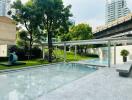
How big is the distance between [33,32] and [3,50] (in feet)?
16.4

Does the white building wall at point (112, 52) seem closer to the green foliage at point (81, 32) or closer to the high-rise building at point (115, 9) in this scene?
the green foliage at point (81, 32)

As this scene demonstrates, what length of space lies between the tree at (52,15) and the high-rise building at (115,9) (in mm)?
42707

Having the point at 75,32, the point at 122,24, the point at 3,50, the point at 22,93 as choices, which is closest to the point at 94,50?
the point at 75,32

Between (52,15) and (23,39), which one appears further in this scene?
(23,39)

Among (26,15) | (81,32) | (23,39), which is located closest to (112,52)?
(26,15)

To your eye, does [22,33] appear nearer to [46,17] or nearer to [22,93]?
[46,17]

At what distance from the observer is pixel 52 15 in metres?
23.6

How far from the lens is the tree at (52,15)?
76.2 ft

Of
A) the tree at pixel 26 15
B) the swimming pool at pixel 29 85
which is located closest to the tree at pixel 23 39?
the tree at pixel 26 15

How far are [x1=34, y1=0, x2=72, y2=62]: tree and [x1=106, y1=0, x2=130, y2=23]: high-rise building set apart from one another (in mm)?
42707

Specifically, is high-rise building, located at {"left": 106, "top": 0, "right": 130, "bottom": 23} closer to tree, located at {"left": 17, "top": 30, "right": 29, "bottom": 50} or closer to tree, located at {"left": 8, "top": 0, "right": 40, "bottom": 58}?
tree, located at {"left": 17, "top": 30, "right": 29, "bottom": 50}

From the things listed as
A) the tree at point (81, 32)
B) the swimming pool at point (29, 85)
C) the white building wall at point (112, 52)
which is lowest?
the swimming pool at point (29, 85)

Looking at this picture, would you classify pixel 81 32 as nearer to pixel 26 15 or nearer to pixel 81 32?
pixel 81 32

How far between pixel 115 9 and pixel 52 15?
47.7m
